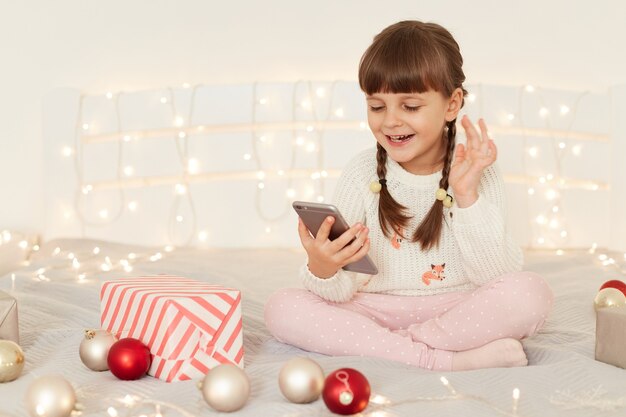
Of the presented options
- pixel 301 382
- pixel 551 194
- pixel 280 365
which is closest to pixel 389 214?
pixel 280 365

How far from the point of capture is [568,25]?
2.60 metres

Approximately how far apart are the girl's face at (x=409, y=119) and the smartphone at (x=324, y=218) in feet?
0.71

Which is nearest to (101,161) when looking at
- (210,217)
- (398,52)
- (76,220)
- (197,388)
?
(76,220)

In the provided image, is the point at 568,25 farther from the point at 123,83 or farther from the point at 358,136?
the point at 123,83

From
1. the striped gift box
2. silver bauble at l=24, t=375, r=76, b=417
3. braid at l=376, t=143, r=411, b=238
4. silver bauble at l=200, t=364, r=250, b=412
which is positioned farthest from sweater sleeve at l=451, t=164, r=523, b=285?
silver bauble at l=24, t=375, r=76, b=417

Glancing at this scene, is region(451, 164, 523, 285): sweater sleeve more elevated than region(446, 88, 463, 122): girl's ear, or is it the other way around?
region(446, 88, 463, 122): girl's ear

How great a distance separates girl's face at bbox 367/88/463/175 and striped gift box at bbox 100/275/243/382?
1.36ft

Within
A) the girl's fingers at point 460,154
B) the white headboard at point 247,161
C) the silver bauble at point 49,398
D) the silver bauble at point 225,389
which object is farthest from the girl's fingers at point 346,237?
the white headboard at point 247,161

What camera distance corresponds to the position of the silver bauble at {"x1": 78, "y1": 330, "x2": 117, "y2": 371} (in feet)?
4.02

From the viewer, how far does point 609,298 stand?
154 centimetres

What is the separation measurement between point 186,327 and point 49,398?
256 millimetres

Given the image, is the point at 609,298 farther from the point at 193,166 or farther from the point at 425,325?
the point at 193,166

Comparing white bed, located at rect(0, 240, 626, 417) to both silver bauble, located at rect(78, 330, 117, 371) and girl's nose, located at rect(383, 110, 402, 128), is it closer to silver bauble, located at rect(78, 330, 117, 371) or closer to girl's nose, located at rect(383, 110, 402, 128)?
silver bauble, located at rect(78, 330, 117, 371)

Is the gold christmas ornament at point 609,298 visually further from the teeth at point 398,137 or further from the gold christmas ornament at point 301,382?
the gold christmas ornament at point 301,382
